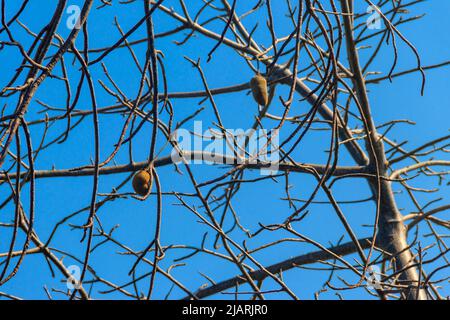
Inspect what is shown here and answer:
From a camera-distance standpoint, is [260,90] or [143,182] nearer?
[143,182]

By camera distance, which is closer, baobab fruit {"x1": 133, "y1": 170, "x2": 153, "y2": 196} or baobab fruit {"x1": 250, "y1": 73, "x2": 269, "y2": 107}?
baobab fruit {"x1": 133, "y1": 170, "x2": 153, "y2": 196}

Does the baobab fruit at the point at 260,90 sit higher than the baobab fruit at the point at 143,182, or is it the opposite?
the baobab fruit at the point at 260,90

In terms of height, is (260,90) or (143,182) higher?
(260,90)

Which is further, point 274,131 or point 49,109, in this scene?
point 49,109

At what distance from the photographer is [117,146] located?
103cm

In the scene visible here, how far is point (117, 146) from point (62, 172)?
4.82 feet

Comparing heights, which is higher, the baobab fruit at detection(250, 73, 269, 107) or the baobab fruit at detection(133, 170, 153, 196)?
the baobab fruit at detection(250, 73, 269, 107)

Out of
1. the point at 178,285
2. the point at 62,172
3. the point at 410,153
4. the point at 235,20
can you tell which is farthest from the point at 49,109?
the point at 410,153

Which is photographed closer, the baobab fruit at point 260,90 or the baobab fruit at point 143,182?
the baobab fruit at point 143,182
